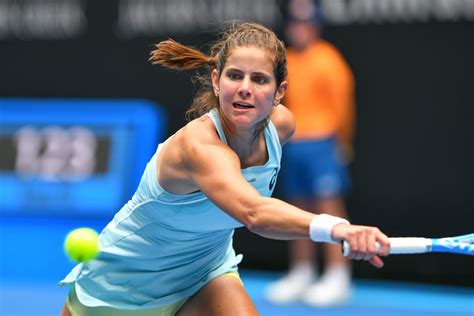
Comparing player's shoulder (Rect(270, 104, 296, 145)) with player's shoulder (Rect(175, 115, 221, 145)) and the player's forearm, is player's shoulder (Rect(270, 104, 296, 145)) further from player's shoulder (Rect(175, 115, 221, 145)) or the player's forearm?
the player's forearm

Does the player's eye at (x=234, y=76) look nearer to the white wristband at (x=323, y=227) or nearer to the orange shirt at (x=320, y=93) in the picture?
the white wristband at (x=323, y=227)

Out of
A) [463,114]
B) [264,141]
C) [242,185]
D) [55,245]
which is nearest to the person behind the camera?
[242,185]

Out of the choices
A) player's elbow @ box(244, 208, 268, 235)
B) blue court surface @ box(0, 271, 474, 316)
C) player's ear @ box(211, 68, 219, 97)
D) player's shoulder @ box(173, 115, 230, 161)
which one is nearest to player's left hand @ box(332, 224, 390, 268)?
player's elbow @ box(244, 208, 268, 235)

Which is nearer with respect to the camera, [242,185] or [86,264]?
[242,185]

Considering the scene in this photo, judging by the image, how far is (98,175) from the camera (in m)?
7.19

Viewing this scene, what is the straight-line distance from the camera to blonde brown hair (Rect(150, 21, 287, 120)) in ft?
10.5

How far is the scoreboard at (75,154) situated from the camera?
7090 millimetres

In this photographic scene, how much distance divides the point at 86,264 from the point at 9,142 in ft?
13.4

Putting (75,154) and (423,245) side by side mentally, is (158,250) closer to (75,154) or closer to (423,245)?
(423,245)

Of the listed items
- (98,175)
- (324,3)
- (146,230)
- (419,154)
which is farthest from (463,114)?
(146,230)

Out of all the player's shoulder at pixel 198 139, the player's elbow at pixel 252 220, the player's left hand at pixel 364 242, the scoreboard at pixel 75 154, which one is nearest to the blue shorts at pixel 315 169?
the scoreboard at pixel 75 154

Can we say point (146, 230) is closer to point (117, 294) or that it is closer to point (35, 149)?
point (117, 294)

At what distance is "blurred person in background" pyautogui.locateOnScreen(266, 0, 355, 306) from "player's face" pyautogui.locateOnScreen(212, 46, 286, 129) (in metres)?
3.35

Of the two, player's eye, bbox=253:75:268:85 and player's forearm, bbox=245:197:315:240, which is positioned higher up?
player's eye, bbox=253:75:268:85
